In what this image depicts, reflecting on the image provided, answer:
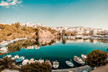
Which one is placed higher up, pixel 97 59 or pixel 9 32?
pixel 9 32

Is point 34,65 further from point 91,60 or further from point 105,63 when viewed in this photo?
point 105,63

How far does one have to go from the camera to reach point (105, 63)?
10.4m

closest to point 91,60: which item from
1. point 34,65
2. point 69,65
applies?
point 69,65

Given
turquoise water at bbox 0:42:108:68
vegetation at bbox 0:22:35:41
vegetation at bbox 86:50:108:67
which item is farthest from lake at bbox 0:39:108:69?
vegetation at bbox 0:22:35:41

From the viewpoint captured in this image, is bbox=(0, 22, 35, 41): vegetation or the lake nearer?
the lake

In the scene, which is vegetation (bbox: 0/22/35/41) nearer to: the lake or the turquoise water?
the lake

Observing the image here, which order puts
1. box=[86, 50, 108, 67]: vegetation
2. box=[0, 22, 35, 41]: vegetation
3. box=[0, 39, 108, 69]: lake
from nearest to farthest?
box=[86, 50, 108, 67]: vegetation → box=[0, 39, 108, 69]: lake → box=[0, 22, 35, 41]: vegetation

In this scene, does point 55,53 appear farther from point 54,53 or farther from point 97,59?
point 97,59

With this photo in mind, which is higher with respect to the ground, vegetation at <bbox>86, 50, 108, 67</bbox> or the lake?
vegetation at <bbox>86, 50, 108, 67</bbox>

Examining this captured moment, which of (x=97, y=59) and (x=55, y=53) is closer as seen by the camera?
(x=97, y=59)

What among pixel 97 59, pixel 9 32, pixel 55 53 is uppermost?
pixel 9 32

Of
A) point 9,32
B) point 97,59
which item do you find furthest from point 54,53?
point 9,32

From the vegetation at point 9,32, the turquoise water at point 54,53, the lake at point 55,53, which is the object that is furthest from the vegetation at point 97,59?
the vegetation at point 9,32

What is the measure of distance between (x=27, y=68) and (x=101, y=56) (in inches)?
399
